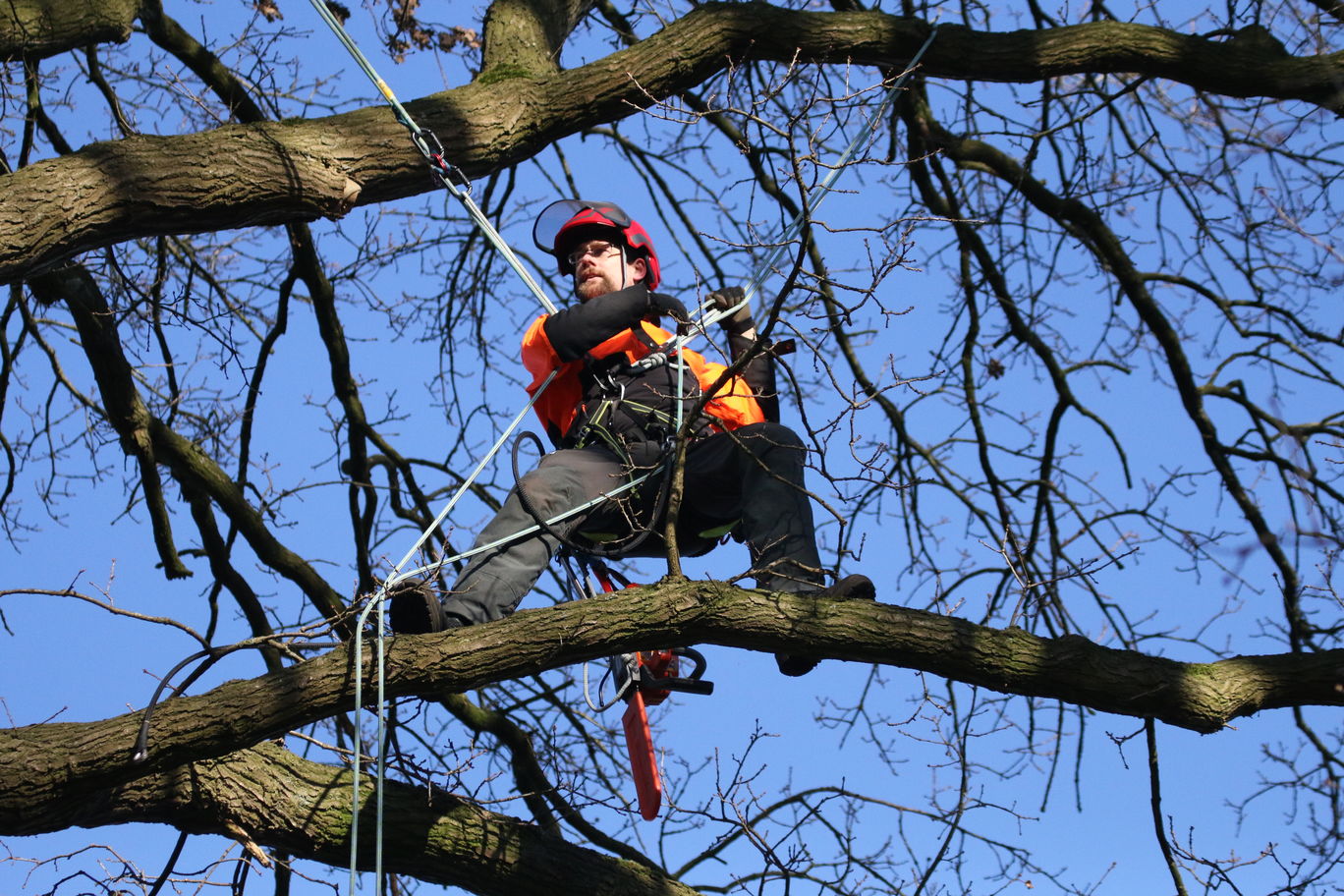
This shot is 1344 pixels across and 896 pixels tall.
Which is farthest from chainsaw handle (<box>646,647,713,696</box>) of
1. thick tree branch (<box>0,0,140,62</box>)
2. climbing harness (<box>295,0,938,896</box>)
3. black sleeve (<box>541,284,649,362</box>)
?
thick tree branch (<box>0,0,140,62</box>)

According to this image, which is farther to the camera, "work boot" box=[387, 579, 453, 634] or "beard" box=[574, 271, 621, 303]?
"beard" box=[574, 271, 621, 303]

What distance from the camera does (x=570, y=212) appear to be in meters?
4.80

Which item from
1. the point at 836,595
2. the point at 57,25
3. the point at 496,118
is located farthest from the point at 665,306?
the point at 57,25

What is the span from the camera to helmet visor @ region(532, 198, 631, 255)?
477cm

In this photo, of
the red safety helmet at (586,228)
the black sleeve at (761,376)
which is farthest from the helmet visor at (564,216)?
the black sleeve at (761,376)

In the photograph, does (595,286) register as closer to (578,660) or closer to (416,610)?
(416,610)

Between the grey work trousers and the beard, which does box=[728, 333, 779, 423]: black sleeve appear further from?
the beard

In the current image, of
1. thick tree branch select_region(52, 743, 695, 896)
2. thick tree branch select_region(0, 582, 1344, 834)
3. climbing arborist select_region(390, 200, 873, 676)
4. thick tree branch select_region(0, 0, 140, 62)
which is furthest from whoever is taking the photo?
thick tree branch select_region(0, 0, 140, 62)

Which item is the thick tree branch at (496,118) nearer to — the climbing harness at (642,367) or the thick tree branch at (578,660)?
the climbing harness at (642,367)

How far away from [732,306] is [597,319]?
40 cm

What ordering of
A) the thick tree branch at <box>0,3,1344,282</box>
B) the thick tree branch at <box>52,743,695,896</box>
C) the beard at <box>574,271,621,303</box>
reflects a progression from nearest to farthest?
the thick tree branch at <box>0,3,1344,282</box> < the thick tree branch at <box>52,743,695,896</box> < the beard at <box>574,271,621,303</box>

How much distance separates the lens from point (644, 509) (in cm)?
440

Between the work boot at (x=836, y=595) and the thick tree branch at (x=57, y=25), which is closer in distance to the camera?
the work boot at (x=836, y=595)

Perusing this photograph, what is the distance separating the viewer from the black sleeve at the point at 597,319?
4.34 meters
